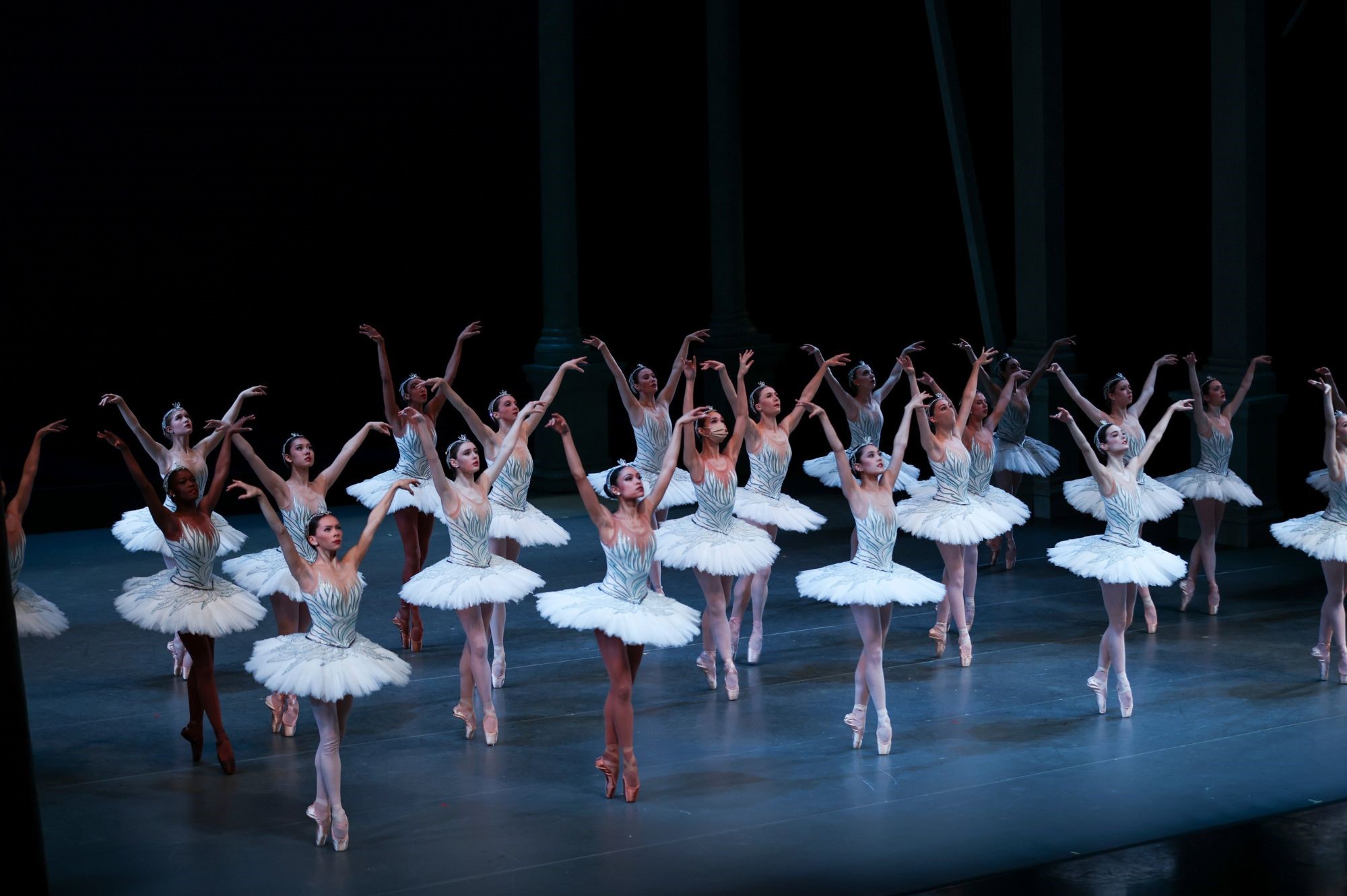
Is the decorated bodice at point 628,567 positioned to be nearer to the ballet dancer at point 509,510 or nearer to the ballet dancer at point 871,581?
the ballet dancer at point 871,581

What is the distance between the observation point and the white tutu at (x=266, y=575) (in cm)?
743

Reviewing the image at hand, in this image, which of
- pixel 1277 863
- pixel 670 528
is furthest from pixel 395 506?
pixel 1277 863

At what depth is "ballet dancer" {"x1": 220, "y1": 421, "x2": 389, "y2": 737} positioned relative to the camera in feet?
24.6

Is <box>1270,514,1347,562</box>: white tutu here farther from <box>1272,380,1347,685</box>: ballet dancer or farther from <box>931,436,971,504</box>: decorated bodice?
<box>931,436,971,504</box>: decorated bodice

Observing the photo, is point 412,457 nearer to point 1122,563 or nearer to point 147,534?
point 147,534

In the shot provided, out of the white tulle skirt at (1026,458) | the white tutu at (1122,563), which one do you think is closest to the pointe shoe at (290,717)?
the white tutu at (1122,563)

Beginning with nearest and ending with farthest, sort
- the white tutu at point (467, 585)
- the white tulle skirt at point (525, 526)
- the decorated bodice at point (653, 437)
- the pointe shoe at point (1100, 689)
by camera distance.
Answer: the white tutu at point (467, 585), the pointe shoe at point (1100, 689), the white tulle skirt at point (525, 526), the decorated bodice at point (653, 437)

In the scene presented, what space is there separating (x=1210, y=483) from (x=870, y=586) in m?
3.44

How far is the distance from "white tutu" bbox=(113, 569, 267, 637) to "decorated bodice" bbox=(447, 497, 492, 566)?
91 centimetres

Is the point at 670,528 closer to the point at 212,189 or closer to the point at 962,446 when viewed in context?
the point at 962,446

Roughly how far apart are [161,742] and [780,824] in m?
2.92

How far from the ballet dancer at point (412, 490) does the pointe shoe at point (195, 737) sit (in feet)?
6.26

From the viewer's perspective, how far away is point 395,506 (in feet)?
30.7

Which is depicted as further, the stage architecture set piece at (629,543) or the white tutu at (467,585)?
the white tutu at (467,585)
